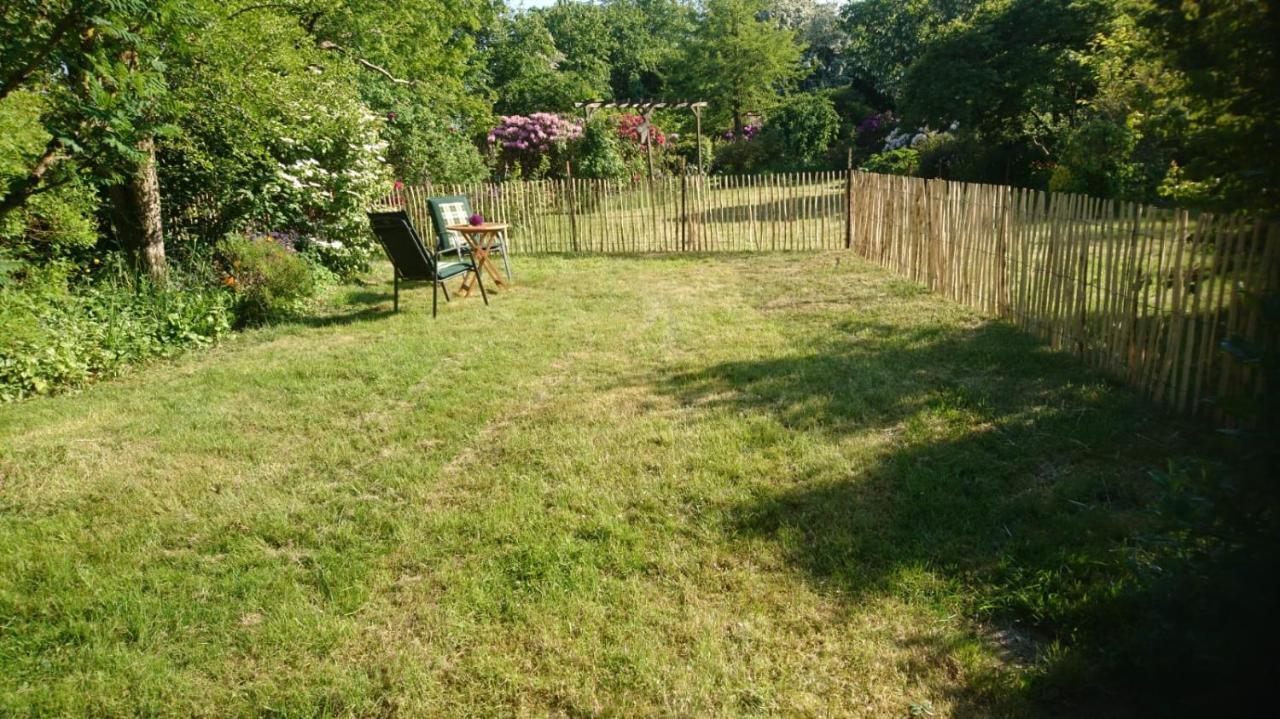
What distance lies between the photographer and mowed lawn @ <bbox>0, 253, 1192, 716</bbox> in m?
2.35

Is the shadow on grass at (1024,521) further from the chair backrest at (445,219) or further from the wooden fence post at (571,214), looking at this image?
the wooden fence post at (571,214)

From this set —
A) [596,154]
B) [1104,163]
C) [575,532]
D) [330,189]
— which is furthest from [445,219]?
[1104,163]

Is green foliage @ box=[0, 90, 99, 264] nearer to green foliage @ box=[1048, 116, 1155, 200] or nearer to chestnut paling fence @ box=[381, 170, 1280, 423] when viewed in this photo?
chestnut paling fence @ box=[381, 170, 1280, 423]

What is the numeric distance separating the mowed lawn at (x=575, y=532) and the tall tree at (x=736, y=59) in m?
23.5

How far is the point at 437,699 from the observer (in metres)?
2.29

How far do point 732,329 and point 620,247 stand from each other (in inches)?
229

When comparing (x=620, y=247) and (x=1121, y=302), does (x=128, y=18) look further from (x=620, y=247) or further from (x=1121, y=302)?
(x=620, y=247)

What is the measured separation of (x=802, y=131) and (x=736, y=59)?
4.62m

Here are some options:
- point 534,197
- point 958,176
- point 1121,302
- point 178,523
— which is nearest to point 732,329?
point 1121,302

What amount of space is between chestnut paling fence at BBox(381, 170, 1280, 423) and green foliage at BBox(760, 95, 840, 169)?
13402mm

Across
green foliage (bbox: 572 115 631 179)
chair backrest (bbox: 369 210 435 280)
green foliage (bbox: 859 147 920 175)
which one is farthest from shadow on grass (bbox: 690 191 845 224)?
green foliage (bbox: 859 147 920 175)

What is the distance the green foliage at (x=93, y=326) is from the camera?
15.6 feet

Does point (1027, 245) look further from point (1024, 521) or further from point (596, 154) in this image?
point (596, 154)

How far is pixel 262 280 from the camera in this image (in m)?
7.33
